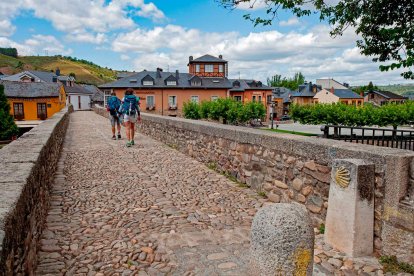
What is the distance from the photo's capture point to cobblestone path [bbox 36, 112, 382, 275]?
3.02 meters

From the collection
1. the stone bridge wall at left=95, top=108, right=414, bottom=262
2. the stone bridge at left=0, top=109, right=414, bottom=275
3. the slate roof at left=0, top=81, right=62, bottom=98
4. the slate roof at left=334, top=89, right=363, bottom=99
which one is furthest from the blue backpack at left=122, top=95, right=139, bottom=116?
the slate roof at left=334, top=89, right=363, bottom=99

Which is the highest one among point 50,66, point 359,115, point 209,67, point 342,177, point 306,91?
point 50,66

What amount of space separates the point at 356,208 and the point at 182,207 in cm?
234

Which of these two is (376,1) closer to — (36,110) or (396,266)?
(396,266)

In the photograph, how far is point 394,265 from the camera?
2.88 m

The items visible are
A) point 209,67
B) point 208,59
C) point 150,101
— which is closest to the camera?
point 150,101

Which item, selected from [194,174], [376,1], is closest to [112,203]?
[194,174]

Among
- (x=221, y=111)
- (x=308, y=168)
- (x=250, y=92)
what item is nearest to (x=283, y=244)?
(x=308, y=168)

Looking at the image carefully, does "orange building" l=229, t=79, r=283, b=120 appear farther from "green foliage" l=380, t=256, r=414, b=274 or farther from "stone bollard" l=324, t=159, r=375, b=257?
"green foliage" l=380, t=256, r=414, b=274

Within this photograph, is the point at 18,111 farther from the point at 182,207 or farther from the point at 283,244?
the point at 283,244

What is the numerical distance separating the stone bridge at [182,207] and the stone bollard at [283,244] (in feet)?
2.69

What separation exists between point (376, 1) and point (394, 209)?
19.2ft

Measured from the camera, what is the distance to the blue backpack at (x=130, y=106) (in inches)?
391

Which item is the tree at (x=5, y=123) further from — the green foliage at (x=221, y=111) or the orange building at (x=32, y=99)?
the green foliage at (x=221, y=111)
